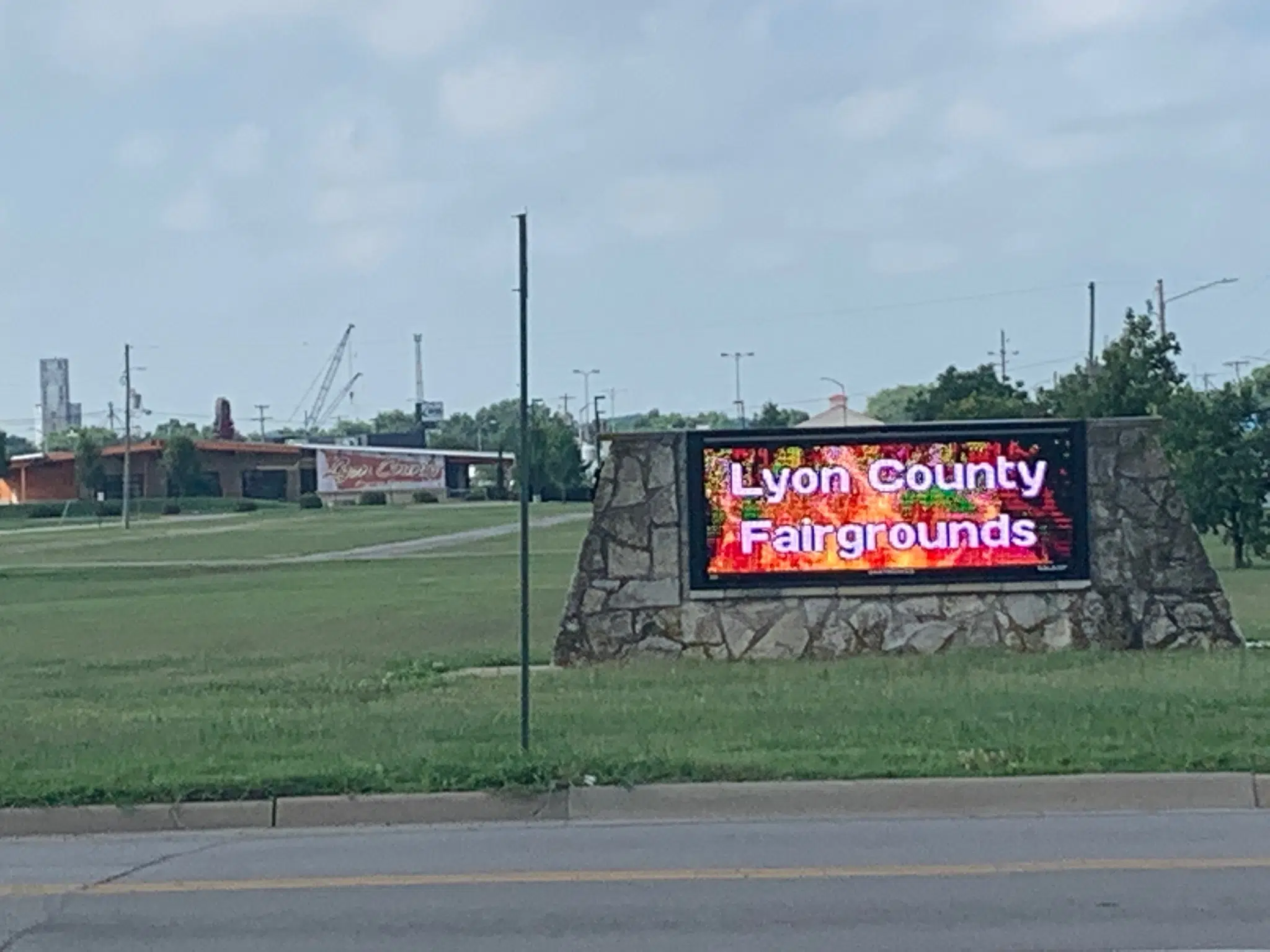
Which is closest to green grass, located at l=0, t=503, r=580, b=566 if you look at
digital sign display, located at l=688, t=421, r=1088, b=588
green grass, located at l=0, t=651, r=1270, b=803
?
digital sign display, located at l=688, t=421, r=1088, b=588

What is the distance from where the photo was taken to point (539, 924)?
776 centimetres

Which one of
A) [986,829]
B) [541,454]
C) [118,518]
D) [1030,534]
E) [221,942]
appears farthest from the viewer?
[118,518]

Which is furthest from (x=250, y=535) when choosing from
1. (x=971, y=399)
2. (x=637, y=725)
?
(x=637, y=725)

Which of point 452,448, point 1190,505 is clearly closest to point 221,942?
point 1190,505

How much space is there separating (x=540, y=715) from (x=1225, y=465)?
25594 mm

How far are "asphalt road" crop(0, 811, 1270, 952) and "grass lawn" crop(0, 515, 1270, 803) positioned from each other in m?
0.63

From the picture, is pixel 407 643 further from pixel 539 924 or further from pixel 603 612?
pixel 539 924

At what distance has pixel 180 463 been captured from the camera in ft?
390

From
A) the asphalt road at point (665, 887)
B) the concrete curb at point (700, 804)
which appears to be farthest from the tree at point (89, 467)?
the asphalt road at point (665, 887)

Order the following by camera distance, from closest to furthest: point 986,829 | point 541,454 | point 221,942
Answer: point 221,942 < point 986,829 < point 541,454

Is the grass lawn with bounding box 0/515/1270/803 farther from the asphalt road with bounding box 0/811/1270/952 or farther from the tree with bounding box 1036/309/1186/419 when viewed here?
the tree with bounding box 1036/309/1186/419

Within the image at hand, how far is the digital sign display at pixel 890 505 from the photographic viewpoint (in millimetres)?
17828

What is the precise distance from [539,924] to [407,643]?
13.7m

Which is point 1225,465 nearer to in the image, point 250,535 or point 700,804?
point 700,804
